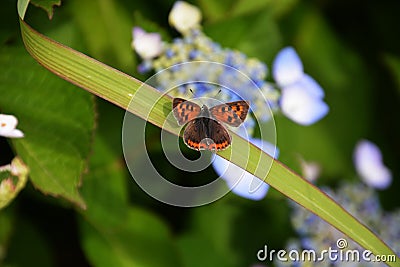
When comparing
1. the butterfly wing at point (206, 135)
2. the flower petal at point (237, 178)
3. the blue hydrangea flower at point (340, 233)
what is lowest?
the blue hydrangea flower at point (340, 233)

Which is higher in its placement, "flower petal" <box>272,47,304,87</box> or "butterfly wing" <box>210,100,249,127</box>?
Result: "flower petal" <box>272,47,304,87</box>

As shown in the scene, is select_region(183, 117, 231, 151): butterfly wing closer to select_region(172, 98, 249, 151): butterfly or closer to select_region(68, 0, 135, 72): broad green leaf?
select_region(172, 98, 249, 151): butterfly

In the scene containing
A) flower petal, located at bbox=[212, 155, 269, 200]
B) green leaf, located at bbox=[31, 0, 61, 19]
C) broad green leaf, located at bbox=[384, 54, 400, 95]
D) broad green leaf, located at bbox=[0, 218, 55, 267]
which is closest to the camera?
green leaf, located at bbox=[31, 0, 61, 19]

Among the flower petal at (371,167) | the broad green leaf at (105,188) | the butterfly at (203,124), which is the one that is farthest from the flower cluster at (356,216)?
→ the butterfly at (203,124)

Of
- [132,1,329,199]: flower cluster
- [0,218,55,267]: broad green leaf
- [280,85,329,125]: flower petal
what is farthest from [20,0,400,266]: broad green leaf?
[0,218,55,267]: broad green leaf

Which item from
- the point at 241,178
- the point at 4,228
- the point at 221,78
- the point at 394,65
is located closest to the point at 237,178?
the point at 241,178

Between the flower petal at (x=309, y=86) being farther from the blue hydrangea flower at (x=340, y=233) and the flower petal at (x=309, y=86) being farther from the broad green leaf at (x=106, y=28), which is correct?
the broad green leaf at (x=106, y=28)

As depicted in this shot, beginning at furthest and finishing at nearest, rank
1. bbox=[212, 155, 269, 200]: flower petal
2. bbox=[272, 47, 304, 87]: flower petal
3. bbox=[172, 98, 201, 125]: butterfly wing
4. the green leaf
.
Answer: bbox=[272, 47, 304, 87]: flower petal < bbox=[212, 155, 269, 200]: flower petal < the green leaf < bbox=[172, 98, 201, 125]: butterfly wing

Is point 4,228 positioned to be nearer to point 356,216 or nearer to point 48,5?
point 48,5

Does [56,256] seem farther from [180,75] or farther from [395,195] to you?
[395,195]
